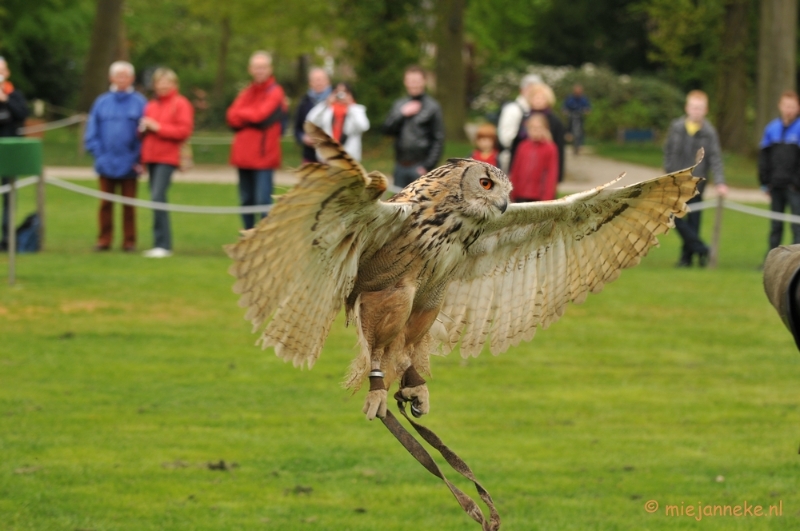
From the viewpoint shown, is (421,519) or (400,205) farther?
(421,519)

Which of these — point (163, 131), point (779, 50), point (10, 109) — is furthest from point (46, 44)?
point (163, 131)

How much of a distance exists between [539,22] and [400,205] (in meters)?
51.2

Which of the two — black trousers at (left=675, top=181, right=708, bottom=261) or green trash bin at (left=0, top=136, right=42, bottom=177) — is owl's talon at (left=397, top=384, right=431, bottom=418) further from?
black trousers at (left=675, top=181, right=708, bottom=261)

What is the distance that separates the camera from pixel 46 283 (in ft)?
42.4

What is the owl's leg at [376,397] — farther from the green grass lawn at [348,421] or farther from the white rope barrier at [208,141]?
the white rope barrier at [208,141]

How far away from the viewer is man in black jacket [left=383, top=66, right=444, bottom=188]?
44.5 feet

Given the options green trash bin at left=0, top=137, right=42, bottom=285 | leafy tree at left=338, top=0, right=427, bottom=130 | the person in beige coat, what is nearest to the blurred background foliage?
leafy tree at left=338, top=0, right=427, bottom=130

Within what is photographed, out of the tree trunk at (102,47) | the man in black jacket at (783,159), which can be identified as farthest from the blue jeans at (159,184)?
the tree trunk at (102,47)

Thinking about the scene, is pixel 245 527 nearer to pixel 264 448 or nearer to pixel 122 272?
pixel 264 448

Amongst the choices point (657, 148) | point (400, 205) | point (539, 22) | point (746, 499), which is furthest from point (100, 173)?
point (539, 22)

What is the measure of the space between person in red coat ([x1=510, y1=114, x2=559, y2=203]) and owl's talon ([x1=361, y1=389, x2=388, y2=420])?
9040 mm

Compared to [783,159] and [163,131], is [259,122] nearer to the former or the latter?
[163,131]

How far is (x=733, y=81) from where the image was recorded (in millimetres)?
37125

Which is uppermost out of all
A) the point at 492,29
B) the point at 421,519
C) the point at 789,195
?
the point at 492,29
